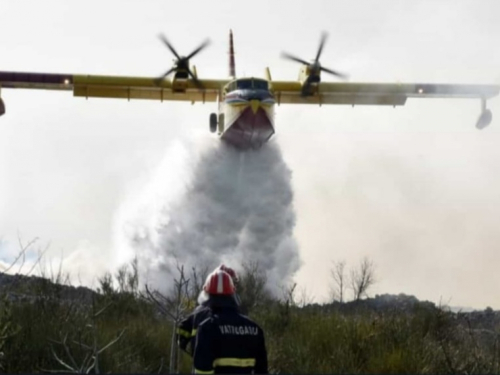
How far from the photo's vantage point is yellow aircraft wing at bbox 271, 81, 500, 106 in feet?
91.7

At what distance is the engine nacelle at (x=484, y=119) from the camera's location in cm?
2624

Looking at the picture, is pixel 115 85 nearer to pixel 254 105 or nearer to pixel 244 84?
pixel 244 84

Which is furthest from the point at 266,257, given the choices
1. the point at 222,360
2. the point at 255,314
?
the point at 222,360

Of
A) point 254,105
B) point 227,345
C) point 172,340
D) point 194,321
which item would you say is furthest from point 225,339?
point 254,105

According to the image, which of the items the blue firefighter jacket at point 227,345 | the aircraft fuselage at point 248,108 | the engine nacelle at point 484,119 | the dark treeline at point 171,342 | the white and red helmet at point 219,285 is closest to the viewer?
the blue firefighter jacket at point 227,345

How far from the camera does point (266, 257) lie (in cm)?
2944

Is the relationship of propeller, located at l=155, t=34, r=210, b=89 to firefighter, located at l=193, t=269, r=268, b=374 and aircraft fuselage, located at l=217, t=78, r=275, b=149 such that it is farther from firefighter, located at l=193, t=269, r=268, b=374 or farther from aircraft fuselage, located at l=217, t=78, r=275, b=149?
firefighter, located at l=193, t=269, r=268, b=374

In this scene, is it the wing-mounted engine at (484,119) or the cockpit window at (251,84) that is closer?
the cockpit window at (251,84)

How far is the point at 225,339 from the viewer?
5.73 metres

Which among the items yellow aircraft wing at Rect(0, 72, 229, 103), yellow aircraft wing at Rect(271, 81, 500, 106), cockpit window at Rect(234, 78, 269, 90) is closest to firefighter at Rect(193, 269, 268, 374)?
cockpit window at Rect(234, 78, 269, 90)

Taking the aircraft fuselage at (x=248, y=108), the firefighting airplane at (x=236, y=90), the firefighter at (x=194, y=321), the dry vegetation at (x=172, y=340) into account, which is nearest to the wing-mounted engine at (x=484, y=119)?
the firefighting airplane at (x=236, y=90)

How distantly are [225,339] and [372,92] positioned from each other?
77.2 feet

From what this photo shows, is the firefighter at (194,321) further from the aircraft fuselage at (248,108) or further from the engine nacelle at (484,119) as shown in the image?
the engine nacelle at (484,119)

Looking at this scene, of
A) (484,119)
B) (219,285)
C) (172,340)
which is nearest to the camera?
(219,285)
